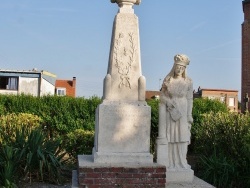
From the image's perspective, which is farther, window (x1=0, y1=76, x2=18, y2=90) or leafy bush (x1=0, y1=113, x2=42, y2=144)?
window (x1=0, y1=76, x2=18, y2=90)

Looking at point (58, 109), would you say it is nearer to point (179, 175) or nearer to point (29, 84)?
point (179, 175)

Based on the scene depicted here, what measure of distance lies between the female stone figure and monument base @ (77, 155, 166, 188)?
0.98 meters

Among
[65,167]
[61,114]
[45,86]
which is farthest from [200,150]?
[45,86]

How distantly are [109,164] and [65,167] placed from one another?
4761 millimetres

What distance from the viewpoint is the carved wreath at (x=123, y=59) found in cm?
663

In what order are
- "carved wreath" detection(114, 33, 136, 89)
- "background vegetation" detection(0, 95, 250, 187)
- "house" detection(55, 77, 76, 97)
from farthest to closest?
"house" detection(55, 77, 76, 97)
"background vegetation" detection(0, 95, 250, 187)
"carved wreath" detection(114, 33, 136, 89)

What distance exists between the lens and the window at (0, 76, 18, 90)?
124ft

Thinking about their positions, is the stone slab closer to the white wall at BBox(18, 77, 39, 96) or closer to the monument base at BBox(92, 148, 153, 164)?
the monument base at BBox(92, 148, 153, 164)

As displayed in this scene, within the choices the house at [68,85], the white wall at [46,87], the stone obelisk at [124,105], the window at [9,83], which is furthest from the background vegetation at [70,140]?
the house at [68,85]

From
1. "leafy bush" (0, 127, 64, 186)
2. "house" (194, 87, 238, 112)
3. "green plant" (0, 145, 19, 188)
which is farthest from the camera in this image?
"house" (194, 87, 238, 112)

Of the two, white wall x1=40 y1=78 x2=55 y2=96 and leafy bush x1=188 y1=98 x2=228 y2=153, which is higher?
white wall x1=40 y1=78 x2=55 y2=96

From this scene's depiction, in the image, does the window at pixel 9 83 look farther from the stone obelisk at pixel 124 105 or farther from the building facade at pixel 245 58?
the stone obelisk at pixel 124 105

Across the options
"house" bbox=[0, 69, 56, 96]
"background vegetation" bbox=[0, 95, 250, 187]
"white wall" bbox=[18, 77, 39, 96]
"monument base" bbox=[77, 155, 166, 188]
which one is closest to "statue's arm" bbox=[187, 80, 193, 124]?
"monument base" bbox=[77, 155, 166, 188]

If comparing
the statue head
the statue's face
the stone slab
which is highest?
the statue head
